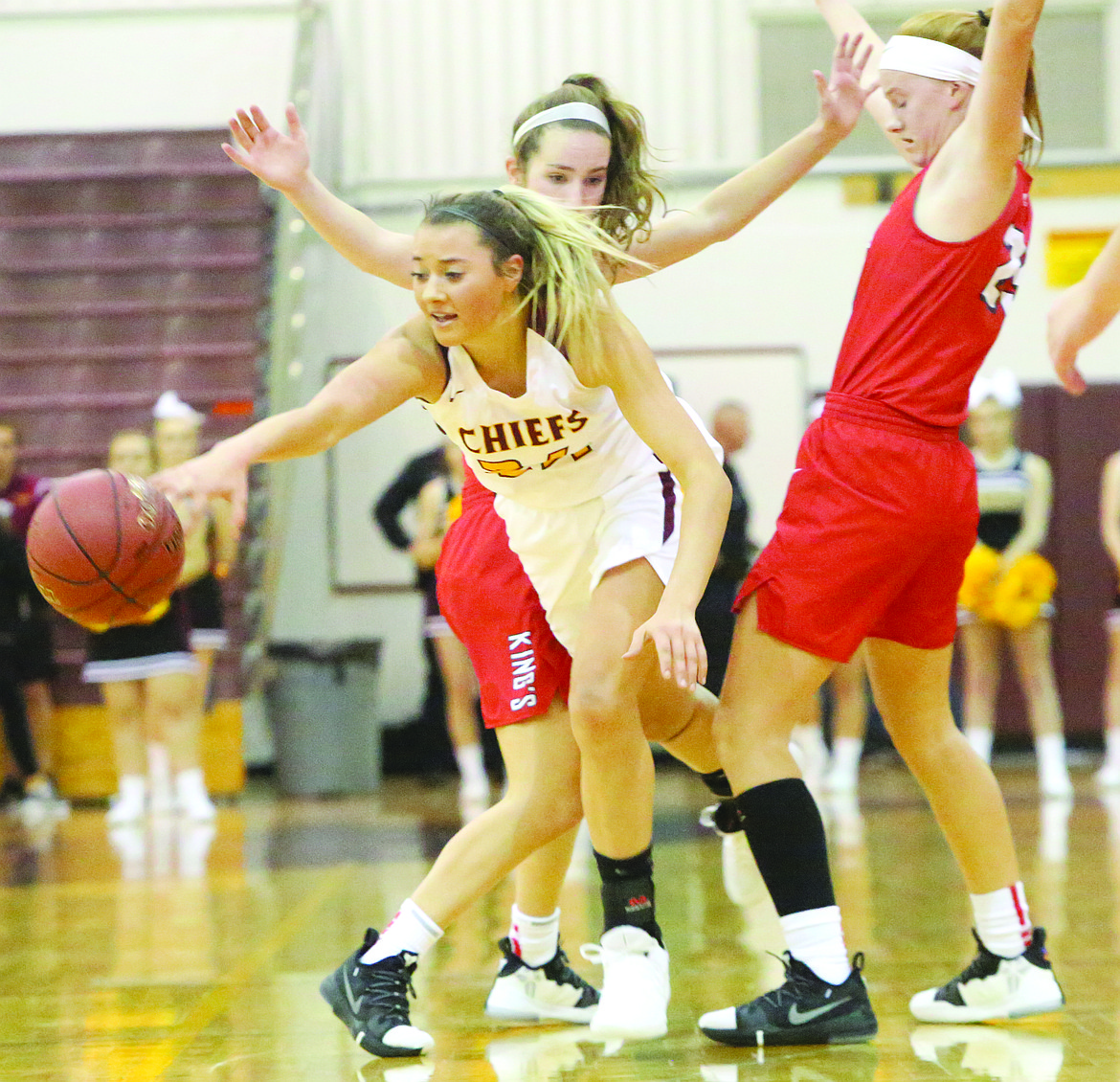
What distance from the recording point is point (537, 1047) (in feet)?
9.66

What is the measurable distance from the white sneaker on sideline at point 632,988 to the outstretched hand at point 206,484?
44.2 inches

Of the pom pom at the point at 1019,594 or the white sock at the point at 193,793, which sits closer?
the white sock at the point at 193,793

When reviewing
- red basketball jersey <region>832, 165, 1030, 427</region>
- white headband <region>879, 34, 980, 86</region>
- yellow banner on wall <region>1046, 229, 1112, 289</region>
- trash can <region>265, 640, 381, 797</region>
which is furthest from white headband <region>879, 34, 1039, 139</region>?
yellow banner on wall <region>1046, 229, 1112, 289</region>

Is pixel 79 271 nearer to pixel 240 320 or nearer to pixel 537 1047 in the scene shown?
pixel 240 320

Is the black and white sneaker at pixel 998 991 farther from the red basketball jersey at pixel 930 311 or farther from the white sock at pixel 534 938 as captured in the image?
the red basketball jersey at pixel 930 311

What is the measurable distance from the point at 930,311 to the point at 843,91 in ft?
2.27

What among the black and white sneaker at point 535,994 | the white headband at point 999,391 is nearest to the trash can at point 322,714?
the white headband at point 999,391

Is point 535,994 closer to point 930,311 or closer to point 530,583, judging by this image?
point 530,583

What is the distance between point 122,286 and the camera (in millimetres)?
9609

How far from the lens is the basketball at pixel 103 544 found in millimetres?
2637

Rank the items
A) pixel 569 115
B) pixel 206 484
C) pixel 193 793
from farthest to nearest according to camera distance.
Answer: pixel 193 793 < pixel 569 115 < pixel 206 484

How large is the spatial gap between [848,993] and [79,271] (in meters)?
8.07

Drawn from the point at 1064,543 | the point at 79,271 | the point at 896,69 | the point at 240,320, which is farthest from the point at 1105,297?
the point at 79,271

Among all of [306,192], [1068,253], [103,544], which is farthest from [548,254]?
[1068,253]
